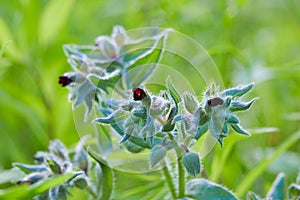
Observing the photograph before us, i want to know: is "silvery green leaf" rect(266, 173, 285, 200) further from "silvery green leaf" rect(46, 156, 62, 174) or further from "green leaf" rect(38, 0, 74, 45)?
"green leaf" rect(38, 0, 74, 45)

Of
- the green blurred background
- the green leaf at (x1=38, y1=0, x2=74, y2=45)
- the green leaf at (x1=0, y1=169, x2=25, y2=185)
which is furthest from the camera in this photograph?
the green leaf at (x1=38, y1=0, x2=74, y2=45)

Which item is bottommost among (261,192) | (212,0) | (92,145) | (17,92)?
(261,192)

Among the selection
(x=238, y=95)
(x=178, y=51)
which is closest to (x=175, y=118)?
(x=238, y=95)

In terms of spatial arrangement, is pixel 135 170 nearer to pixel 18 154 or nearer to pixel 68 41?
pixel 18 154

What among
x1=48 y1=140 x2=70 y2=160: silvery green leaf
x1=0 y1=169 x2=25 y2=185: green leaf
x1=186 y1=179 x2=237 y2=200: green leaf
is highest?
x1=0 y1=169 x2=25 y2=185: green leaf

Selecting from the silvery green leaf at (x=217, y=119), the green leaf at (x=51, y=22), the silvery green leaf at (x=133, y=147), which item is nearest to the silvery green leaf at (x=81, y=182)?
the silvery green leaf at (x=133, y=147)

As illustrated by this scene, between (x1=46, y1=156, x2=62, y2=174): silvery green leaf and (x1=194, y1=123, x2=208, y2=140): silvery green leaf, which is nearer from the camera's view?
(x1=194, y1=123, x2=208, y2=140): silvery green leaf

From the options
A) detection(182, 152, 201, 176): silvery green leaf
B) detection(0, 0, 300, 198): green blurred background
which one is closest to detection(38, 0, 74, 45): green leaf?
detection(0, 0, 300, 198): green blurred background

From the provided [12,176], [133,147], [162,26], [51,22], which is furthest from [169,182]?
[51,22]
